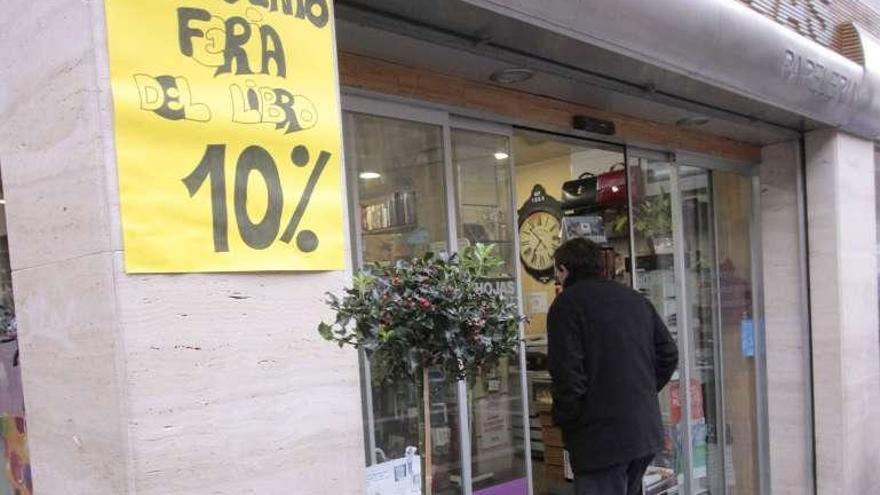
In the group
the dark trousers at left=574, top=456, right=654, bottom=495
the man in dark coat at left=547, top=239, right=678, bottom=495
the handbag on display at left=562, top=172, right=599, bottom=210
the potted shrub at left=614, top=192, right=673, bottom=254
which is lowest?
the dark trousers at left=574, top=456, right=654, bottom=495

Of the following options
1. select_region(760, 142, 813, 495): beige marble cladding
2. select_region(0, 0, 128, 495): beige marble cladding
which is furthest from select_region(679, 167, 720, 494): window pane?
select_region(0, 0, 128, 495): beige marble cladding

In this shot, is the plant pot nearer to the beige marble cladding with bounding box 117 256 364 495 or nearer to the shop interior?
the shop interior

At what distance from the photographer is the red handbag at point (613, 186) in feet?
16.9

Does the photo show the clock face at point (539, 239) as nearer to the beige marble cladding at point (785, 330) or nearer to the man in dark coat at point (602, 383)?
the beige marble cladding at point (785, 330)

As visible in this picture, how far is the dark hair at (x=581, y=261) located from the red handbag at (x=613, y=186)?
192 cm

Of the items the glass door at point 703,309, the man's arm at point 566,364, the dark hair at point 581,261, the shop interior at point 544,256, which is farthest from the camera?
the glass door at point 703,309

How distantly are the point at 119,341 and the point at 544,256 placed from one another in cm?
519

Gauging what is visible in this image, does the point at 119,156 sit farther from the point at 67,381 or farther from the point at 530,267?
the point at 530,267

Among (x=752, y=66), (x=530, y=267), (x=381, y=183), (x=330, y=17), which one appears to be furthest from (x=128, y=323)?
(x=530, y=267)

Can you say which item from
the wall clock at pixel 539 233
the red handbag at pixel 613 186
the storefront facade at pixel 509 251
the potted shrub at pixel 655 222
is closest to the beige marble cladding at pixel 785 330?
the storefront facade at pixel 509 251

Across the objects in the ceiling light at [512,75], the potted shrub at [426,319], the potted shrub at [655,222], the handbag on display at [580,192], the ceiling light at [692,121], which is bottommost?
the potted shrub at [426,319]

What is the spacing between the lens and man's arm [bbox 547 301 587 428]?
116 inches

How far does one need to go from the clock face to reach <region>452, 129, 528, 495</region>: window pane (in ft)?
7.93

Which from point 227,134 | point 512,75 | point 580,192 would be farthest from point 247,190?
point 580,192
